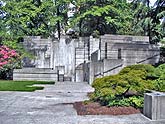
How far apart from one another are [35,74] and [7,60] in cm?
218

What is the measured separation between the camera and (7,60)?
21.4 m

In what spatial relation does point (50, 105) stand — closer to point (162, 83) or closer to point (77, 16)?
point (162, 83)

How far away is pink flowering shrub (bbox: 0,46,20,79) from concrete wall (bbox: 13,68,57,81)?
1.16 metres

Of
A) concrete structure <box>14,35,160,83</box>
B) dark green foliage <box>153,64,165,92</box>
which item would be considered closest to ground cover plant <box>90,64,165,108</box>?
dark green foliage <box>153,64,165,92</box>

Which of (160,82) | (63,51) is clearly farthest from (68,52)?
(160,82)

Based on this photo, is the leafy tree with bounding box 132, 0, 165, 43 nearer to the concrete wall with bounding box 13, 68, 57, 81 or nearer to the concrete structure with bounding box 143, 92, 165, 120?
the concrete wall with bounding box 13, 68, 57, 81

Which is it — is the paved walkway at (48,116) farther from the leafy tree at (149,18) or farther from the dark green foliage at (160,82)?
the leafy tree at (149,18)

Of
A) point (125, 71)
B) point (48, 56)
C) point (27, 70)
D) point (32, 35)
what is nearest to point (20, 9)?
point (32, 35)

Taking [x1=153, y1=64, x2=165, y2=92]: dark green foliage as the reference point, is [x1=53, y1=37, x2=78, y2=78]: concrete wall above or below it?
above

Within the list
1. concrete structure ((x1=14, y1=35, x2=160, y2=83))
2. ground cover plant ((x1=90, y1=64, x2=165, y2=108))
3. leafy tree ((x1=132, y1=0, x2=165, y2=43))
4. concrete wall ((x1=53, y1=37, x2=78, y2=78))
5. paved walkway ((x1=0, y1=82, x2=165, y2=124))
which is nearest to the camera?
paved walkway ((x1=0, y1=82, x2=165, y2=124))

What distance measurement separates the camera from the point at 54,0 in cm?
2567

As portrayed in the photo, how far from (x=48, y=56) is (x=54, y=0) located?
478 cm

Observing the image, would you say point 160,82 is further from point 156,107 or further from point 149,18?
point 149,18

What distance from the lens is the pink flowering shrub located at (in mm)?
21062
